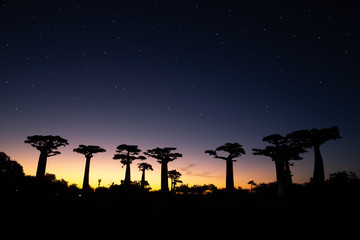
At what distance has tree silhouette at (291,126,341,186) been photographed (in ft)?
77.2

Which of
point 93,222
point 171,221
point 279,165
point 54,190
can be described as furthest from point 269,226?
point 54,190

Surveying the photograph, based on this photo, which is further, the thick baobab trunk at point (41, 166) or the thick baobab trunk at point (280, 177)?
the thick baobab trunk at point (41, 166)

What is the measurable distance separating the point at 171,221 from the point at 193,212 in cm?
278

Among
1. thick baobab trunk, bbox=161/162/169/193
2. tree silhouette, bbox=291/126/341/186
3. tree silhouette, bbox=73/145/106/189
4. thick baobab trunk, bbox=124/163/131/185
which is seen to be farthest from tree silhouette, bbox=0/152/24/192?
tree silhouette, bbox=291/126/341/186

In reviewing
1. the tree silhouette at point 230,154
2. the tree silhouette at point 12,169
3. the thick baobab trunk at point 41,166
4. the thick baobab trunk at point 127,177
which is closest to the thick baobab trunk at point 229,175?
the tree silhouette at point 230,154

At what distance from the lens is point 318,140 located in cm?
2478

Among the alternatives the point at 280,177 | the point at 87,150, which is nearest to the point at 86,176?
the point at 87,150

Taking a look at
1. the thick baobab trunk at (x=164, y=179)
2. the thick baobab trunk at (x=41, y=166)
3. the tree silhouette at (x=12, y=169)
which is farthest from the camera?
the tree silhouette at (x=12, y=169)

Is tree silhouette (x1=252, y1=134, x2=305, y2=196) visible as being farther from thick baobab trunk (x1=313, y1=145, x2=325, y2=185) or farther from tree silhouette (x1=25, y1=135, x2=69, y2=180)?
tree silhouette (x1=25, y1=135, x2=69, y2=180)

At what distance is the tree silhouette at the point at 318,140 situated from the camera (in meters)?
23.5

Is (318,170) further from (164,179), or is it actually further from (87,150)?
(87,150)

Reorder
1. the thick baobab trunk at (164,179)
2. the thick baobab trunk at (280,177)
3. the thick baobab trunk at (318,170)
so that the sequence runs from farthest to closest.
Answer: the thick baobab trunk at (164,179) < the thick baobab trunk at (280,177) < the thick baobab trunk at (318,170)

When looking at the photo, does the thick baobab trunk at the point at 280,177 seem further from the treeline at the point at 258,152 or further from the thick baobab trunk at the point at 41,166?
the thick baobab trunk at the point at 41,166

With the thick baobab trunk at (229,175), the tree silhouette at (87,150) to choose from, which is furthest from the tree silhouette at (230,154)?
the tree silhouette at (87,150)
